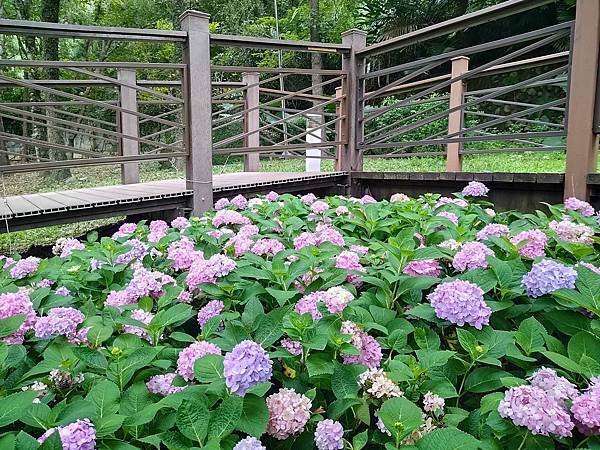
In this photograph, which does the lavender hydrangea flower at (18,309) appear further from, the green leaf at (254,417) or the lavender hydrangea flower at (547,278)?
the lavender hydrangea flower at (547,278)

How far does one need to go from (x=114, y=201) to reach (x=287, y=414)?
2.75 m

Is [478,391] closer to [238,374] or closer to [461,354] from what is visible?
[461,354]

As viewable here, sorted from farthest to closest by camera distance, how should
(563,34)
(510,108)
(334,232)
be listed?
(510,108)
(563,34)
(334,232)

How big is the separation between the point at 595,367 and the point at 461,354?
0.22 m

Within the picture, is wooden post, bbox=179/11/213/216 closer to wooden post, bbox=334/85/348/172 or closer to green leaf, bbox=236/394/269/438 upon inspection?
wooden post, bbox=334/85/348/172

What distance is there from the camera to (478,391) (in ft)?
2.66

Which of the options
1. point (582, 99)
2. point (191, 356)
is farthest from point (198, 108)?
point (191, 356)

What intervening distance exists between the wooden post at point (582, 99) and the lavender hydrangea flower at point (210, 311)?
216cm

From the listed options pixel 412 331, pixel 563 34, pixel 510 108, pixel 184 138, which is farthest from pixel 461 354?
pixel 510 108

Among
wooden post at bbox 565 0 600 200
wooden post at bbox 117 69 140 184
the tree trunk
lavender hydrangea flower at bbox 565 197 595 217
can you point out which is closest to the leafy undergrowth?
lavender hydrangea flower at bbox 565 197 595 217

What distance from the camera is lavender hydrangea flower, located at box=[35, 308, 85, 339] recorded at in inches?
36.5

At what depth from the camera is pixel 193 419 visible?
26.4 inches

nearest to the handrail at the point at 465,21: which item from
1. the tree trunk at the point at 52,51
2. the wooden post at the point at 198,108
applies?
the wooden post at the point at 198,108

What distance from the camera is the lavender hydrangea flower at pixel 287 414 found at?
0.72 meters
